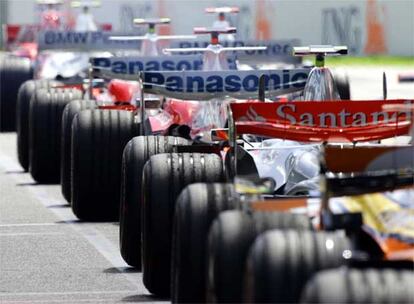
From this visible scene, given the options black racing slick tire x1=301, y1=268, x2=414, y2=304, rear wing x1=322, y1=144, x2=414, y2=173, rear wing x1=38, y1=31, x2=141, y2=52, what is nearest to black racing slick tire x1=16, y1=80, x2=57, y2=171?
rear wing x1=38, y1=31, x2=141, y2=52

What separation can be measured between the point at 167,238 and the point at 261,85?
3095mm

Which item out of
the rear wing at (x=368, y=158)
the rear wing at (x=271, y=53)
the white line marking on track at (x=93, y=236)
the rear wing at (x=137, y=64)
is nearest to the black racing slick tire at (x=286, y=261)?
the rear wing at (x=368, y=158)

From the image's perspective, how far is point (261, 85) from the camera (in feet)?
44.4

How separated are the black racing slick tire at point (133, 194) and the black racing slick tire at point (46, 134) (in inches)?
252

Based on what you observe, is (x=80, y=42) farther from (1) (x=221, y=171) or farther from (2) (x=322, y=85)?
(1) (x=221, y=171)

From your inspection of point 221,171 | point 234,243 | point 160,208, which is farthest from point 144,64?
point 234,243

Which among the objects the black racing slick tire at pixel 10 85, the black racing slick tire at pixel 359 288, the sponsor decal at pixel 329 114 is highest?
the black racing slick tire at pixel 359 288

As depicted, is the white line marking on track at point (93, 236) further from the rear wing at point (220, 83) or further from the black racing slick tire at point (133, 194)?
the rear wing at point (220, 83)

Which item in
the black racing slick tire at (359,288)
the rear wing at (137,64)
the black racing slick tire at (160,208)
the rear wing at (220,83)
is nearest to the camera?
the black racing slick tire at (359,288)

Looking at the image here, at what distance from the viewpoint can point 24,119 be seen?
2080cm

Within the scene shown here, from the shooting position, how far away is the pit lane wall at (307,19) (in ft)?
125

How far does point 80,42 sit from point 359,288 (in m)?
18.7

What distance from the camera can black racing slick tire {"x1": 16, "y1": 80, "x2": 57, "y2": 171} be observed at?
20.6 meters

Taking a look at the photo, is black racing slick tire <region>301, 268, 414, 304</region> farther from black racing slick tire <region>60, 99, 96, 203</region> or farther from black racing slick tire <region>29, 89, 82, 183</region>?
black racing slick tire <region>29, 89, 82, 183</region>
